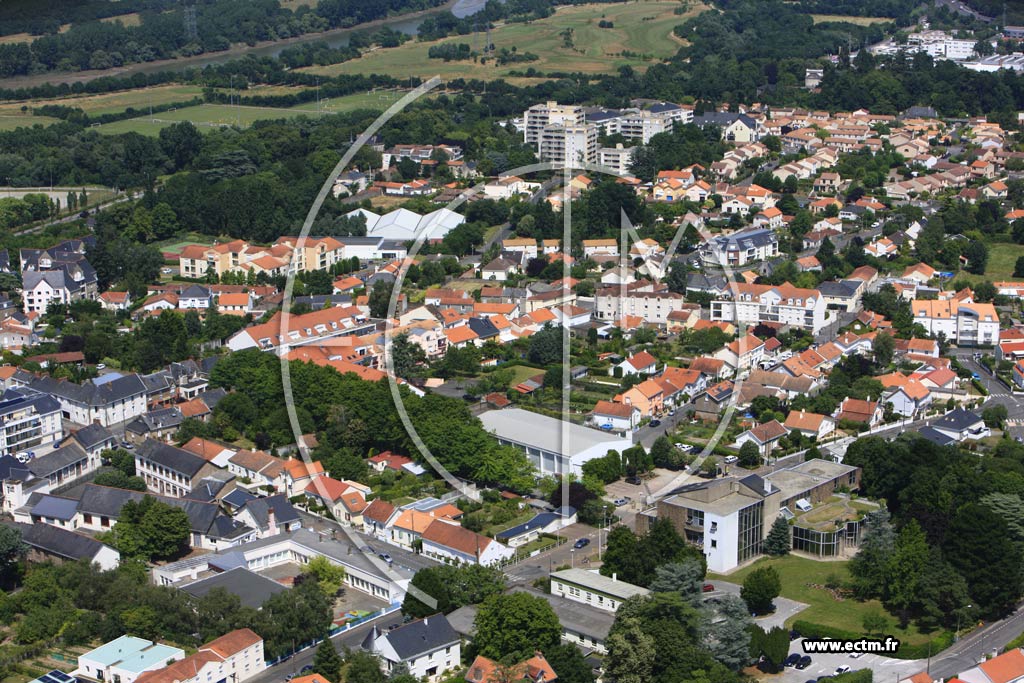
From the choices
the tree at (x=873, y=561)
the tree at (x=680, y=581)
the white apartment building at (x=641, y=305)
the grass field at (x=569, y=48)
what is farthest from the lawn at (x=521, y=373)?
the grass field at (x=569, y=48)

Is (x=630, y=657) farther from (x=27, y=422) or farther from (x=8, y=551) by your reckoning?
(x=27, y=422)

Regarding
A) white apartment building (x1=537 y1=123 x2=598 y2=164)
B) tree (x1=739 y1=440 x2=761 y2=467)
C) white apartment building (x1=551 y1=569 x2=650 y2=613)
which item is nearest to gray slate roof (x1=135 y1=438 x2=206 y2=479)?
white apartment building (x1=551 y1=569 x2=650 y2=613)

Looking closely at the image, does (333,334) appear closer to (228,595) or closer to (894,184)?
(228,595)

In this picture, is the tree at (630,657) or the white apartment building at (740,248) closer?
the tree at (630,657)

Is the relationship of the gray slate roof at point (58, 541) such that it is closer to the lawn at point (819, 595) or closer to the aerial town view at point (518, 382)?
the aerial town view at point (518, 382)

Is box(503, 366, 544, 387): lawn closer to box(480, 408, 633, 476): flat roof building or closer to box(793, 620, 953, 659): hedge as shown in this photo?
box(480, 408, 633, 476): flat roof building

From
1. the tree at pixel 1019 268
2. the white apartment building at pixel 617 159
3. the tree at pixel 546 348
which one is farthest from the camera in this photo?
the white apartment building at pixel 617 159
